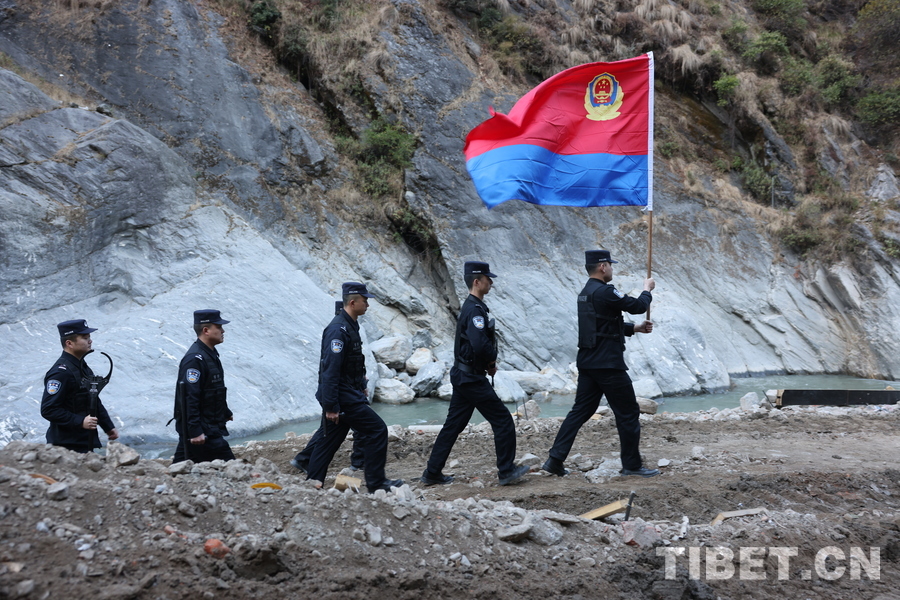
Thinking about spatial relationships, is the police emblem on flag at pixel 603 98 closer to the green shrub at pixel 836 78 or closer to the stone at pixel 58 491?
the stone at pixel 58 491

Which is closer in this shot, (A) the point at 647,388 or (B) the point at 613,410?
(B) the point at 613,410

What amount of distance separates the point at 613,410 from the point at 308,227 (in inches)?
420

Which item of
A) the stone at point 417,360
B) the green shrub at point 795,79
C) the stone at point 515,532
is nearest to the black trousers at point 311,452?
→ the stone at point 515,532

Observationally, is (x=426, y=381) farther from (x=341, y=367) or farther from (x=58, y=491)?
(x=58, y=491)

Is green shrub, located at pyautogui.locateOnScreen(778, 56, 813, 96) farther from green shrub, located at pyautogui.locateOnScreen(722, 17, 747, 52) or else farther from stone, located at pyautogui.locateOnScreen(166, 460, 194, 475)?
stone, located at pyautogui.locateOnScreen(166, 460, 194, 475)

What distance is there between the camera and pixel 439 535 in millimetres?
3463

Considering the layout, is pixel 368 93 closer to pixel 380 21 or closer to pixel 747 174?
pixel 380 21

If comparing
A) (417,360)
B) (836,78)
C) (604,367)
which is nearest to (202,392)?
(604,367)

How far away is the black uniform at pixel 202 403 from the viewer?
464cm

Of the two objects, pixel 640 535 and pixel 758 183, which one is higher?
pixel 758 183

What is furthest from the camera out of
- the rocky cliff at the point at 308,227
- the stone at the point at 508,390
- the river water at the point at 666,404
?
the stone at the point at 508,390

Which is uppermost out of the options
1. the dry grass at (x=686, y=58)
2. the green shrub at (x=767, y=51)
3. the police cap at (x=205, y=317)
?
the green shrub at (x=767, y=51)

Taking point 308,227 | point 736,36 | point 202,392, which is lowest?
point 202,392

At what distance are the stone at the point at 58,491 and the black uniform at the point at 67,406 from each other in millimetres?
2127
